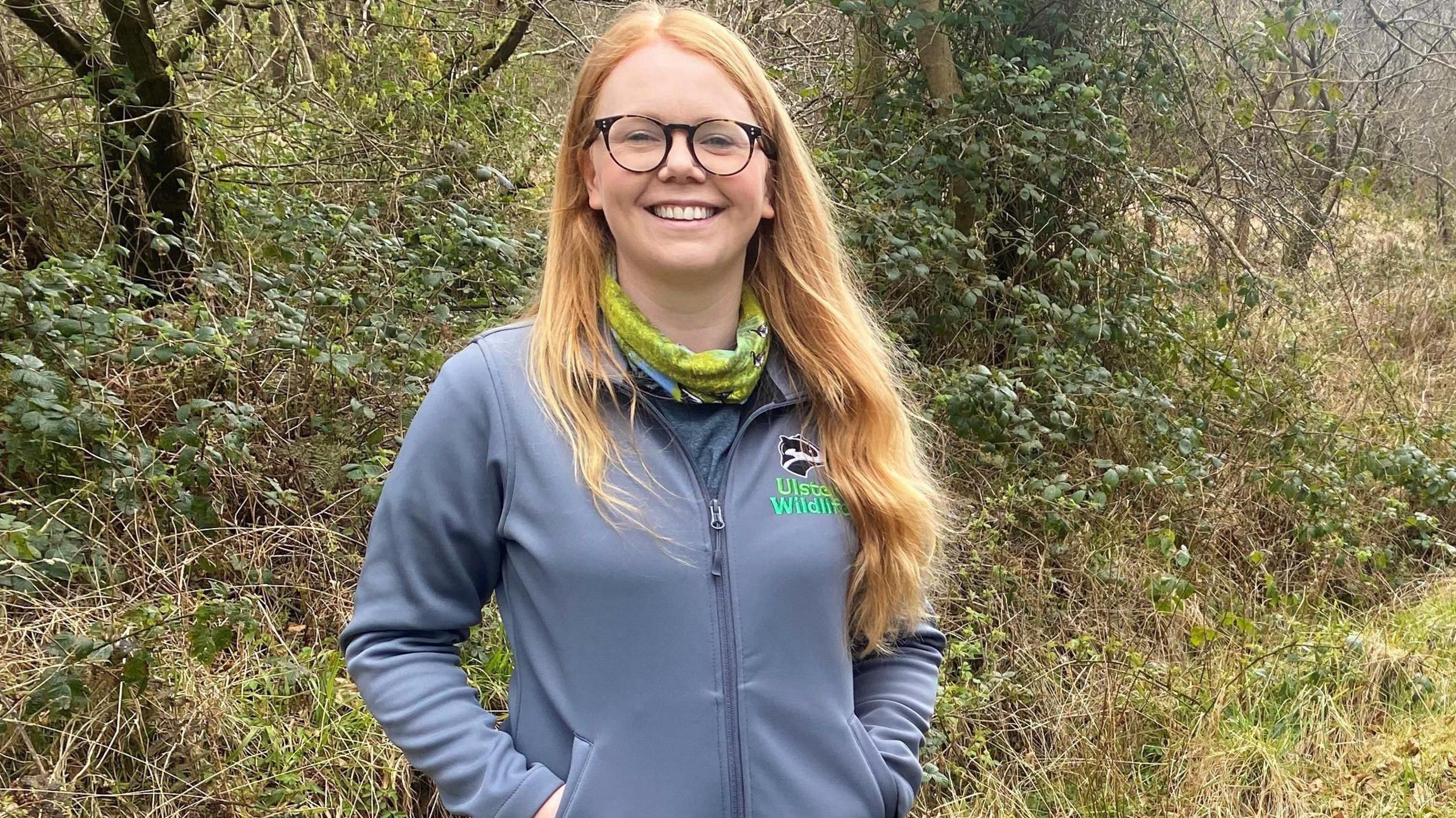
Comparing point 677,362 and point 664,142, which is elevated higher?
point 664,142

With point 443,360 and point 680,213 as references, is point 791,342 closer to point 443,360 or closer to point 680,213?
point 680,213

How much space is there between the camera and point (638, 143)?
146 cm

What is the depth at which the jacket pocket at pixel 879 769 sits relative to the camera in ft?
4.95

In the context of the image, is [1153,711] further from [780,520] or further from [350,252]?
[350,252]

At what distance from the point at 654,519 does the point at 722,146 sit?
571 mm

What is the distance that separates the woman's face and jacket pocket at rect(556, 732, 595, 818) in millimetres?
691

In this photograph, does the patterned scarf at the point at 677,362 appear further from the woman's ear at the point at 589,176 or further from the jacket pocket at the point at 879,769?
the jacket pocket at the point at 879,769

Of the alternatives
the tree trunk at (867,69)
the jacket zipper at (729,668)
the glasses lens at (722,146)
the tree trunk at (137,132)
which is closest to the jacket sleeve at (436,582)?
the jacket zipper at (729,668)

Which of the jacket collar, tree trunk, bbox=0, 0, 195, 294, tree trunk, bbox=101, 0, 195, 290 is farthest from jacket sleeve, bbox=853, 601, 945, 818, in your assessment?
tree trunk, bbox=101, 0, 195, 290

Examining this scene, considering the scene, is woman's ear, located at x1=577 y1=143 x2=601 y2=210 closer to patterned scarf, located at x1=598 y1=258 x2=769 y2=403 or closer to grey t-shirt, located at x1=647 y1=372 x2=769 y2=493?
patterned scarf, located at x1=598 y1=258 x2=769 y2=403

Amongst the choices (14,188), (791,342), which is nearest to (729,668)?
(791,342)

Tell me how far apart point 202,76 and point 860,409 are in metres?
4.06

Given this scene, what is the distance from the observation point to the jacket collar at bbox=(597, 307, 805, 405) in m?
1.50

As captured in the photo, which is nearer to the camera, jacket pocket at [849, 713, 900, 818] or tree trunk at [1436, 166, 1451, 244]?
jacket pocket at [849, 713, 900, 818]
